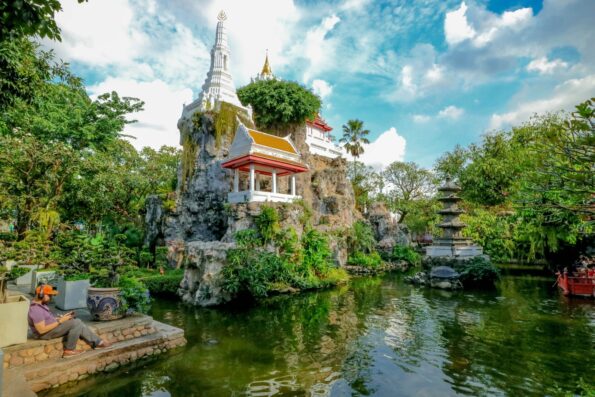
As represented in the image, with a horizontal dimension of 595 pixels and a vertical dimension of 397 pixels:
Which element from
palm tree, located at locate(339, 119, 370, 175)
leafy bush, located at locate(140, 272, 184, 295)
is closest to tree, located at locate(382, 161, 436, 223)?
palm tree, located at locate(339, 119, 370, 175)

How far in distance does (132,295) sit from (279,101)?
18326 mm

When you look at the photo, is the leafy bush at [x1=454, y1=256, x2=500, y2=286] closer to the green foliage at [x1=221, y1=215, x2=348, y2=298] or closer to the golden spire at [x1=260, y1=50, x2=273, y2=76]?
the green foliage at [x1=221, y1=215, x2=348, y2=298]

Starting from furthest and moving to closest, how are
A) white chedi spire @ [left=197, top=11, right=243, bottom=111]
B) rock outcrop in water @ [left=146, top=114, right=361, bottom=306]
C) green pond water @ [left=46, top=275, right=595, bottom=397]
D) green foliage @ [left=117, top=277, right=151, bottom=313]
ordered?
white chedi spire @ [left=197, top=11, right=243, bottom=111], rock outcrop in water @ [left=146, top=114, right=361, bottom=306], green foliage @ [left=117, top=277, right=151, bottom=313], green pond water @ [left=46, top=275, right=595, bottom=397]

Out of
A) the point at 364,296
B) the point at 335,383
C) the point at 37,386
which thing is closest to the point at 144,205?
the point at 364,296

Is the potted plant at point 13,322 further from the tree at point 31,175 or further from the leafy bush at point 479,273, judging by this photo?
the leafy bush at point 479,273

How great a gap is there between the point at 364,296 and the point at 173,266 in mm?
10779

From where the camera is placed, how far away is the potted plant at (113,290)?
6758 mm

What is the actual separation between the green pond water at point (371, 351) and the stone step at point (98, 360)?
235 mm

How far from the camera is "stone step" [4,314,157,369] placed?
5.24 m

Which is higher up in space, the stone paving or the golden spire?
the golden spire

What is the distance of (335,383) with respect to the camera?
5680 mm

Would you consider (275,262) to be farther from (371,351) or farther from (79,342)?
(79,342)

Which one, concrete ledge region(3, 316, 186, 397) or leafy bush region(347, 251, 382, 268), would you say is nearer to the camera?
concrete ledge region(3, 316, 186, 397)

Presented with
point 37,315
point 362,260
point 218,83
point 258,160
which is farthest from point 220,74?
point 37,315
